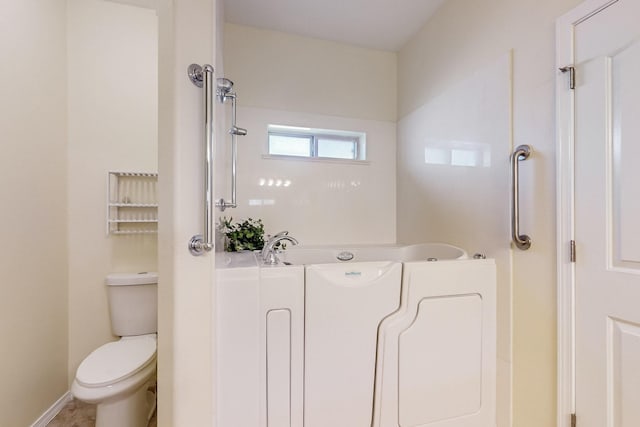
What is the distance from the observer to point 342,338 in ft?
4.15

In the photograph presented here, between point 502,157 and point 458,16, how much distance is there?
1.13m

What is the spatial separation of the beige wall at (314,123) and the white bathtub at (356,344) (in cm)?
117

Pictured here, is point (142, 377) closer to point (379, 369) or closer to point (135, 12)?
point (379, 369)

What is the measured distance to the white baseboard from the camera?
1.63 metres

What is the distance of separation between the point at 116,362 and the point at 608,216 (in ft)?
7.72

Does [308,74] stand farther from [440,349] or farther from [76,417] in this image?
[76,417]

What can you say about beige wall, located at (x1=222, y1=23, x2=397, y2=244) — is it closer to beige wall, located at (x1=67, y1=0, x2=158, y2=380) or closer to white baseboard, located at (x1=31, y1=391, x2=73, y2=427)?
beige wall, located at (x1=67, y1=0, x2=158, y2=380)

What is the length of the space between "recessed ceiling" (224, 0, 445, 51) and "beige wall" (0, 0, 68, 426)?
1238mm

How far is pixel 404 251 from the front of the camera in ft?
7.57

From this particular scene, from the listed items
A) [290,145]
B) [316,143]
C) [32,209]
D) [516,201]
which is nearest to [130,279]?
[32,209]

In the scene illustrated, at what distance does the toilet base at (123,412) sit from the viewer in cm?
140

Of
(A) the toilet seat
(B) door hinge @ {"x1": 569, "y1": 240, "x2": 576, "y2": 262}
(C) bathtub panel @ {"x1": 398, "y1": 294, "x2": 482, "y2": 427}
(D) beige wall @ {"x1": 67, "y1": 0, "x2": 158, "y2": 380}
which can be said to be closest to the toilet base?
(A) the toilet seat

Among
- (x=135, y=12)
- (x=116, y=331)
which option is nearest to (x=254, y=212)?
(x=116, y=331)

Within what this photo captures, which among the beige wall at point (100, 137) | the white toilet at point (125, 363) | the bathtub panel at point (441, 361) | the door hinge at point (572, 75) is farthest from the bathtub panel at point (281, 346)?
the door hinge at point (572, 75)
